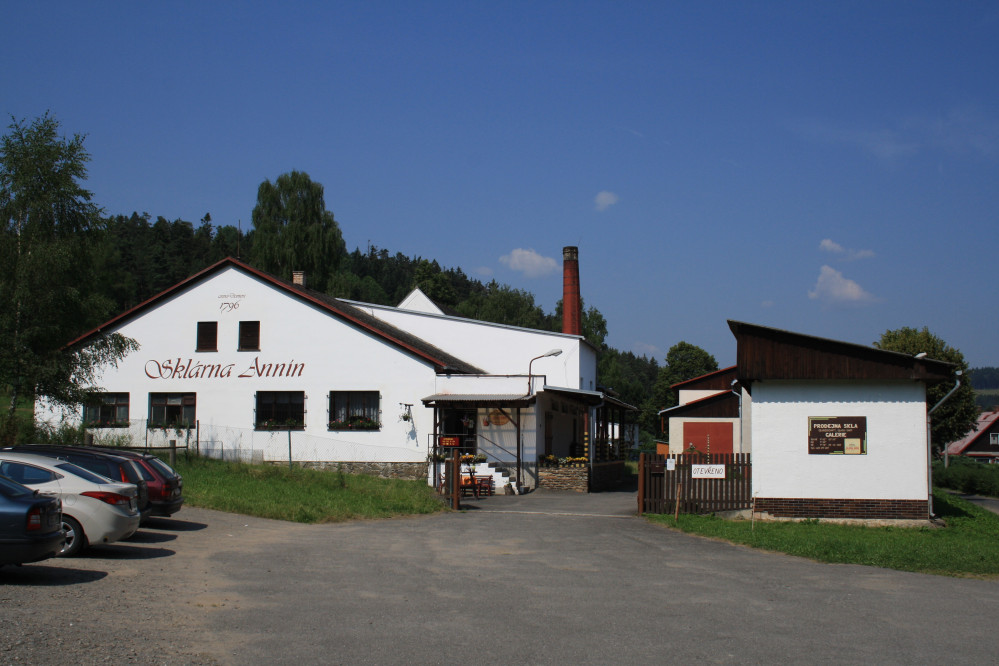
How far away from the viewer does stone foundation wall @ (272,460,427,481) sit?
→ 3103cm

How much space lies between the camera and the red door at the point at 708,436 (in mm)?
41469

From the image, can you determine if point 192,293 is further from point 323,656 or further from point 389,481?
point 323,656

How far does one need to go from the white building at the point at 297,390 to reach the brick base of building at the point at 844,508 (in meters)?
11.2

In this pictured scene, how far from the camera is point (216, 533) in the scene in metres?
16.4

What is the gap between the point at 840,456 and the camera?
19172mm

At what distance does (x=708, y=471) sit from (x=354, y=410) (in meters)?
16.0

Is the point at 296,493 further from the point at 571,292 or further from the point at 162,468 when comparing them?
the point at 571,292

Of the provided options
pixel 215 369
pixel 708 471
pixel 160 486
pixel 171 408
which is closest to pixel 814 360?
pixel 708 471

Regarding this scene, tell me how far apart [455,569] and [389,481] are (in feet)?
49.3

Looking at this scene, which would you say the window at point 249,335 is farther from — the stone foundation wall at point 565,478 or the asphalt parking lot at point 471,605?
the asphalt parking lot at point 471,605

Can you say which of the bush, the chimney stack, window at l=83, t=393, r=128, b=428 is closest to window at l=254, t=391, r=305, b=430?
window at l=83, t=393, r=128, b=428

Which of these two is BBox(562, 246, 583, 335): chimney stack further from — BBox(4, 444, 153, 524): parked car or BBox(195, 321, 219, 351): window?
BBox(4, 444, 153, 524): parked car

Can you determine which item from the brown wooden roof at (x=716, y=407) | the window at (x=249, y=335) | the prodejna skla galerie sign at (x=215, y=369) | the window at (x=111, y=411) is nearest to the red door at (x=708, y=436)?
the brown wooden roof at (x=716, y=407)

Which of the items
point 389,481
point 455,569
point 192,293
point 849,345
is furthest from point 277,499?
point 192,293
